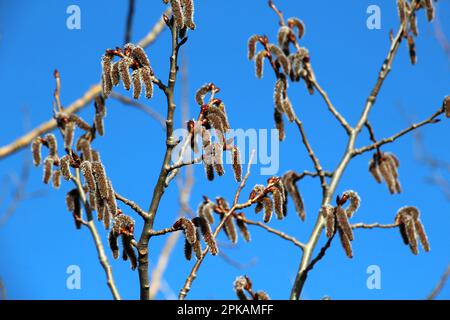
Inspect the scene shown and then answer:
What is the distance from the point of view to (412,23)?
5344 millimetres

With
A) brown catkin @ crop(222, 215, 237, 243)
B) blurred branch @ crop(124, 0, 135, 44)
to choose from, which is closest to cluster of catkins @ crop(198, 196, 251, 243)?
brown catkin @ crop(222, 215, 237, 243)

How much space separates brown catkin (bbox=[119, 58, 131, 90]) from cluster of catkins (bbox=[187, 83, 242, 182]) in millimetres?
366

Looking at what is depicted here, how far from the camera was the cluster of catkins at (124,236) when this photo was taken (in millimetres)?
3301

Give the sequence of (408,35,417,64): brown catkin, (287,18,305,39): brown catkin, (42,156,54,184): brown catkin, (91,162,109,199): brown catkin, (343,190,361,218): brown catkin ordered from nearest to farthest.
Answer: (91,162,109,199): brown catkin → (343,190,361,218): brown catkin → (42,156,54,184): brown catkin → (287,18,305,39): brown catkin → (408,35,417,64): brown catkin

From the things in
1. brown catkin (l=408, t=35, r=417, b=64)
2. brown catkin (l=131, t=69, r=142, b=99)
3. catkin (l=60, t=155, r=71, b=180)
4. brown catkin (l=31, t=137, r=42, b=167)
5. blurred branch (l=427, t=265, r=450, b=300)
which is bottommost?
blurred branch (l=427, t=265, r=450, b=300)

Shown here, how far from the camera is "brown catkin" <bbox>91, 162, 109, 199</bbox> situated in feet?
10.5

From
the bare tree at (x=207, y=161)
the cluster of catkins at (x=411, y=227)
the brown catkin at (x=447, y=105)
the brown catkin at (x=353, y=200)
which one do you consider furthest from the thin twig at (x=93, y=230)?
the brown catkin at (x=447, y=105)

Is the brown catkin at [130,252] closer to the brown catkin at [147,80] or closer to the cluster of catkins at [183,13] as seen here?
the brown catkin at [147,80]

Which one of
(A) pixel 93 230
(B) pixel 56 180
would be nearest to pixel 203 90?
(B) pixel 56 180

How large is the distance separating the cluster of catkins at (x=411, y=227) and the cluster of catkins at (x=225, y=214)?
96 cm

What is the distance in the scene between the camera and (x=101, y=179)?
3.22m

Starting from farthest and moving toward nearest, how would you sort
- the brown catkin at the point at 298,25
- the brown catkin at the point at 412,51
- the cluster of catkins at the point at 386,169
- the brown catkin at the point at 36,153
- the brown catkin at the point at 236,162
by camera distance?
the brown catkin at the point at 412,51 → the brown catkin at the point at 298,25 → the cluster of catkins at the point at 386,169 → the brown catkin at the point at 36,153 → the brown catkin at the point at 236,162

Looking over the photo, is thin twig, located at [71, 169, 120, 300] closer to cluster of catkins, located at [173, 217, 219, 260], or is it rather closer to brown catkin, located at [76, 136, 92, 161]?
brown catkin, located at [76, 136, 92, 161]
